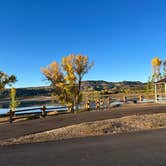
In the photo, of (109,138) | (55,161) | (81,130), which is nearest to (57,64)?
(81,130)

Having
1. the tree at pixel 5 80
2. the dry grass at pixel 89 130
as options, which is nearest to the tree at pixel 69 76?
the tree at pixel 5 80

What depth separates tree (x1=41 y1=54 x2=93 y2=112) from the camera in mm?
34316

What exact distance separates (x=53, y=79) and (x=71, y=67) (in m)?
3.04

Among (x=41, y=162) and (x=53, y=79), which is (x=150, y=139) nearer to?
(x=41, y=162)

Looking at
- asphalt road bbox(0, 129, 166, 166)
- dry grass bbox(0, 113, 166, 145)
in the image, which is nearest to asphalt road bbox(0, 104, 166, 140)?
dry grass bbox(0, 113, 166, 145)

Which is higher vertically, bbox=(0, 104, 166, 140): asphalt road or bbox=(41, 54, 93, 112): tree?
bbox=(41, 54, 93, 112): tree

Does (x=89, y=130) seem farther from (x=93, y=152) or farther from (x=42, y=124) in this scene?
(x=42, y=124)

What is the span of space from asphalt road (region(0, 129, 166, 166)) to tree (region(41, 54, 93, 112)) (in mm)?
23603

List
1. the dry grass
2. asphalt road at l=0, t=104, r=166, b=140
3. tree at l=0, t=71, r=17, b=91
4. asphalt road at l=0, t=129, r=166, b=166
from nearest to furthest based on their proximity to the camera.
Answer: asphalt road at l=0, t=129, r=166, b=166, the dry grass, asphalt road at l=0, t=104, r=166, b=140, tree at l=0, t=71, r=17, b=91

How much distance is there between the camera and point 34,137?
38.6ft

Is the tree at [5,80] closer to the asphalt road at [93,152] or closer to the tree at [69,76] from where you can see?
the tree at [69,76]

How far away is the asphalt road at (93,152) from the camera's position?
278 inches

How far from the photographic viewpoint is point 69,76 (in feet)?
113

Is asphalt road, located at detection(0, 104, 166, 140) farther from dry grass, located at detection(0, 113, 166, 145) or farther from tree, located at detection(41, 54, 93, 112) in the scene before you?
tree, located at detection(41, 54, 93, 112)
